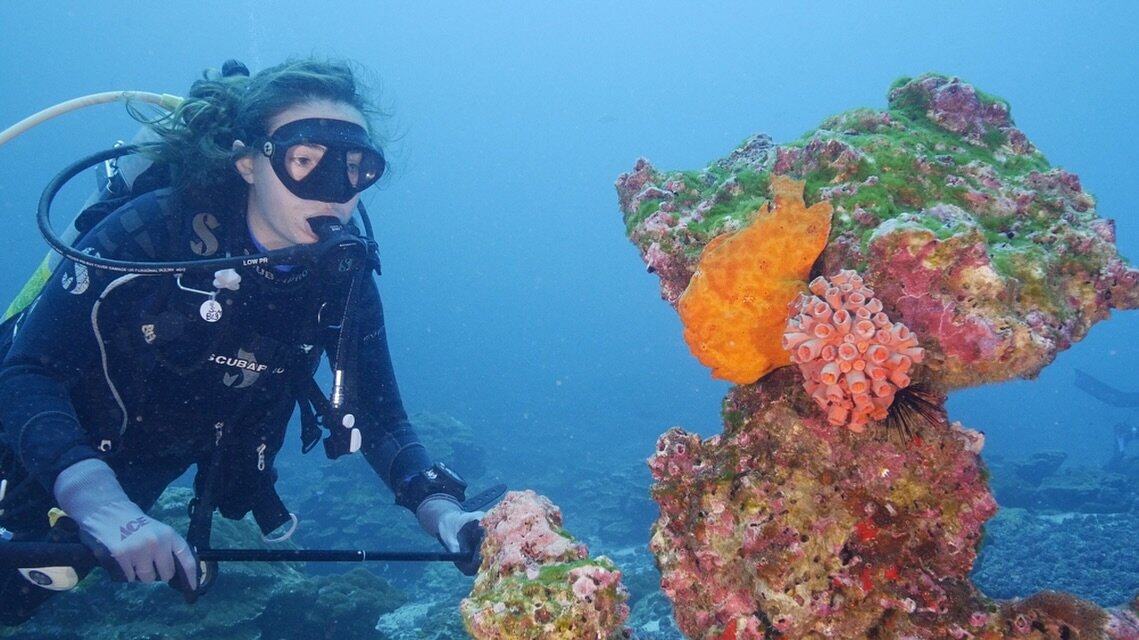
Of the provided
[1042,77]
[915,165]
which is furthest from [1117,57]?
[915,165]

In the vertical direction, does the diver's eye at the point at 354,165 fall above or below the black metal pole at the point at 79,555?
above

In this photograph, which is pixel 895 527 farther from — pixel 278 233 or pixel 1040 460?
pixel 1040 460

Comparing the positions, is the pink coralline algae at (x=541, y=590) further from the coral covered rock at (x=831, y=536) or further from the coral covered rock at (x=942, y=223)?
the coral covered rock at (x=942, y=223)

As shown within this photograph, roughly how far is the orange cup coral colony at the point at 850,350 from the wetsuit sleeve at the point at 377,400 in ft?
12.1

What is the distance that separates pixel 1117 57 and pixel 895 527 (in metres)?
183

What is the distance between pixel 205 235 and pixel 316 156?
991 millimetres

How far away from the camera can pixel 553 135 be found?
643 feet

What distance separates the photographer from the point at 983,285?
239 cm

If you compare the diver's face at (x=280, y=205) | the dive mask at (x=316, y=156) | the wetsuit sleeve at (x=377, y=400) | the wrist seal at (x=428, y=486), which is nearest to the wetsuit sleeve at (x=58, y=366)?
the diver's face at (x=280, y=205)

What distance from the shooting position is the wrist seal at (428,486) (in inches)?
187

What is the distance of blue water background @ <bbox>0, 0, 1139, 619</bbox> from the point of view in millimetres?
55125

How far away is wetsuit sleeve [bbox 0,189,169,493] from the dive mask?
3.64 feet

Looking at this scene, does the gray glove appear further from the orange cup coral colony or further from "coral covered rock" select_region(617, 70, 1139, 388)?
the orange cup coral colony

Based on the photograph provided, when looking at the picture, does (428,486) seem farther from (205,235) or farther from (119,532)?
(205,235)
